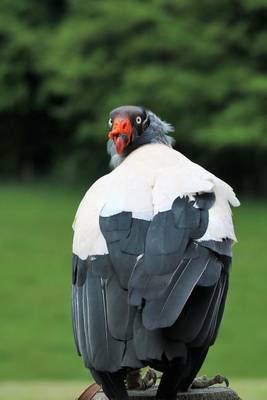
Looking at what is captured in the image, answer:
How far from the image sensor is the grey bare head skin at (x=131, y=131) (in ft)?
12.4

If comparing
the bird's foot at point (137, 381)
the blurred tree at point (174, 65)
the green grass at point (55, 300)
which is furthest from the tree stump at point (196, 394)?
A: the blurred tree at point (174, 65)

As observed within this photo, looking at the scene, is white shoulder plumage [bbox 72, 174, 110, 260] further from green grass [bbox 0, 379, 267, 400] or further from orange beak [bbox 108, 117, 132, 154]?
green grass [bbox 0, 379, 267, 400]

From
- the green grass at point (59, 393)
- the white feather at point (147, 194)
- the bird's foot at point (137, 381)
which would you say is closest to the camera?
the white feather at point (147, 194)

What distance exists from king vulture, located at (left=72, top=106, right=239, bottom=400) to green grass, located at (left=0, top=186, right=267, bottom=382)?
5950 mm

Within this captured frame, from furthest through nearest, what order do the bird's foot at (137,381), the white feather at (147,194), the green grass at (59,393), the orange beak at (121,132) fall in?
the green grass at (59,393) < the bird's foot at (137,381) < the orange beak at (121,132) < the white feather at (147,194)

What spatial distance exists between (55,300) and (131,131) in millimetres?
10117

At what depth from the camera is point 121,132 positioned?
377 centimetres

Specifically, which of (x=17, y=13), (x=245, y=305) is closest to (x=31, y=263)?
(x=245, y=305)

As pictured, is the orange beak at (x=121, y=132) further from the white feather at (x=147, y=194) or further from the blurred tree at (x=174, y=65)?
the blurred tree at (x=174, y=65)

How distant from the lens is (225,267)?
141 inches

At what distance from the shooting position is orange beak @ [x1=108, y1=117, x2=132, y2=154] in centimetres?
377

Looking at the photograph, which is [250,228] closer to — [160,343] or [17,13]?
[17,13]

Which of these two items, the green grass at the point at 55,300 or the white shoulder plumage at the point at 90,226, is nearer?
the white shoulder plumage at the point at 90,226

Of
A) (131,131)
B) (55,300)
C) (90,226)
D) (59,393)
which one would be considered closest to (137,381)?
(90,226)
